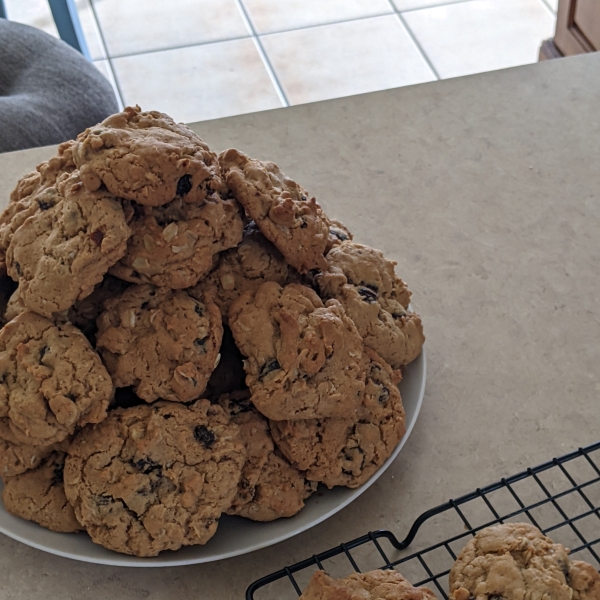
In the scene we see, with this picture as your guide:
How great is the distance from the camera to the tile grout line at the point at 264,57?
2.63 metres

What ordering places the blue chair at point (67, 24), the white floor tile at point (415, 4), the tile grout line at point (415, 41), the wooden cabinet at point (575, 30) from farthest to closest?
1. the white floor tile at point (415, 4)
2. the tile grout line at point (415, 41)
3. the wooden cabinet at point (575, 30)
4. the blue chair at point (67, 24)

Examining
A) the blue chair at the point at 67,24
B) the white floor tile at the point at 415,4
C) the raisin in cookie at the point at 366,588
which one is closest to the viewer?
the raisin in cookie at the point at 366,588

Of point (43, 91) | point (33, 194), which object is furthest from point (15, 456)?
point (43, 91)

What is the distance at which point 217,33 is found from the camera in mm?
2865

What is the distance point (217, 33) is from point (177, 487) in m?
2.38

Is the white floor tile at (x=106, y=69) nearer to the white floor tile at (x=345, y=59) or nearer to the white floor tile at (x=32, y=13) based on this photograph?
the white floor tile at (x=32, y=13)

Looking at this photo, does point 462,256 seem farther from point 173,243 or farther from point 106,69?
point 106,69

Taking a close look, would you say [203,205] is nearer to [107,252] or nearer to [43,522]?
[107,252]

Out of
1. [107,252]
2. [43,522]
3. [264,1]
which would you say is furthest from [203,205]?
[264,1]

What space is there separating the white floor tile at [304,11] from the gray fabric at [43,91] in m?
1.34

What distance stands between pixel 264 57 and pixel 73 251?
2.17 metres

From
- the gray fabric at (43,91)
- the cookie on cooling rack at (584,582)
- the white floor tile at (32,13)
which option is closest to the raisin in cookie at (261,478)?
the cookie on cooling rack at (584,582)

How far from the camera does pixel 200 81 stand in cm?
269

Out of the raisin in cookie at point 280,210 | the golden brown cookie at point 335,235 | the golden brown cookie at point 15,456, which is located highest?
the raisin in cookie at point 280,210
